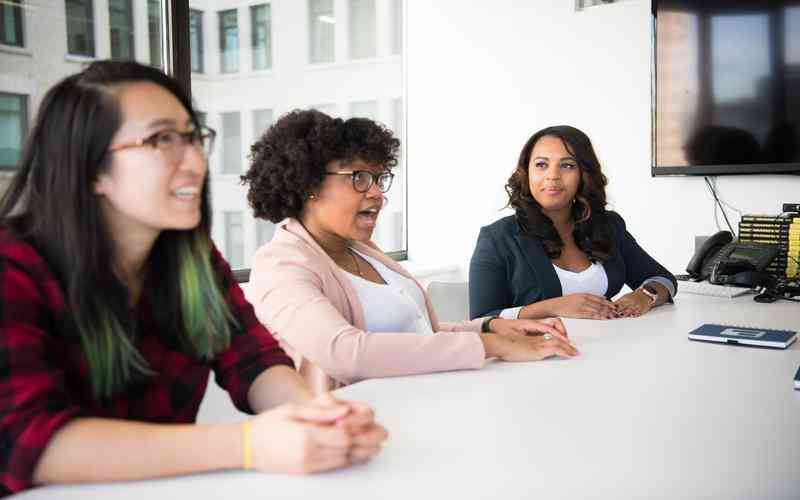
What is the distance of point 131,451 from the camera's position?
86cm

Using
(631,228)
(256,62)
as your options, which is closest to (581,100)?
(631,228)

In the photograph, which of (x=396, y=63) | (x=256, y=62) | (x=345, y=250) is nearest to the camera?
(x=345, y=250)

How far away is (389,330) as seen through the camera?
5.81 feet

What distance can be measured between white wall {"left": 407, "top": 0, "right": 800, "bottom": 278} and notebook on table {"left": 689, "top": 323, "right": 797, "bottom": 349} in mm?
1858

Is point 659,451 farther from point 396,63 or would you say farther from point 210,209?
point 396,63

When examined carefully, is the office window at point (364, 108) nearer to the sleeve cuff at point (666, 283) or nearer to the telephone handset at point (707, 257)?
the telephone handset at point (707, 257)

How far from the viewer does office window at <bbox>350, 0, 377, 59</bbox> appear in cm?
486

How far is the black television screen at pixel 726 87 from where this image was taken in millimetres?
3275

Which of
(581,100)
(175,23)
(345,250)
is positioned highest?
(175,23)

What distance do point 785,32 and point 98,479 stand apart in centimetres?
348

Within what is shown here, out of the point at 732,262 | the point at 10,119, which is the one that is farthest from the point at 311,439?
the point at 10,119

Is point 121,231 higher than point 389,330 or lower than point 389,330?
higher

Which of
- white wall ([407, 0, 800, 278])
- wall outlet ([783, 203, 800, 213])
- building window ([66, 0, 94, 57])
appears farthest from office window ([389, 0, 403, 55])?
wall outlet ([783, 203, 800, 213])

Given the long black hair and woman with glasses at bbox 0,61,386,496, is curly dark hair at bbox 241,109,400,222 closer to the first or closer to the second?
woman with glasses at bbox 0,61,386,496
